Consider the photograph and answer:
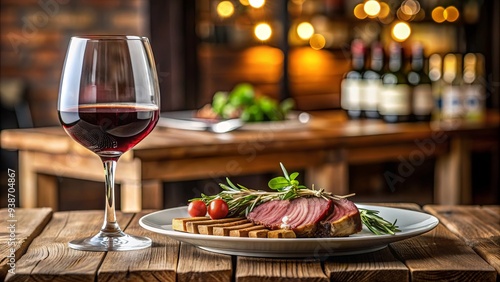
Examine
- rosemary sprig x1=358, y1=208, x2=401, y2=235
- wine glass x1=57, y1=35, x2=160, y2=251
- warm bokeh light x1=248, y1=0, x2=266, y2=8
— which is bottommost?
rosemary sprig x1=358, y1=208, x2=401, y2=235

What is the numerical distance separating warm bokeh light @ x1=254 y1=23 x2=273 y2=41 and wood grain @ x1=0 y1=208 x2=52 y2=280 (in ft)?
11.8

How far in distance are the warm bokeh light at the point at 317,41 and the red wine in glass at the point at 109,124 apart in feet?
13.4

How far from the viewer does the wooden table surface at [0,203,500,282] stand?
97cm

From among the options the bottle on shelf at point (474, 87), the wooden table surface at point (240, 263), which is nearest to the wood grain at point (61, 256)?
the wooden table surface at point (240, 263)

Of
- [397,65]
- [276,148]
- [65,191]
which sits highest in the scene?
[397,65]

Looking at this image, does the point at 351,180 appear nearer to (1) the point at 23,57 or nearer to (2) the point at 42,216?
(1) the point at 23,57

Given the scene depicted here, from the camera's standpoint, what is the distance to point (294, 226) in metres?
1.02

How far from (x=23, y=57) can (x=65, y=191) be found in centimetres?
80

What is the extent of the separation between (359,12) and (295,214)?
4.21 m

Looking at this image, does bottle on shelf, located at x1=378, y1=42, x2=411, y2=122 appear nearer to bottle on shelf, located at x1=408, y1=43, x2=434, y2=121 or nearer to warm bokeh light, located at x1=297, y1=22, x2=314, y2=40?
bottle on shelf, located at x1=408, y1=43, x2=434, y2=121

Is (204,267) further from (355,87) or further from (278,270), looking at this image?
(355,87)

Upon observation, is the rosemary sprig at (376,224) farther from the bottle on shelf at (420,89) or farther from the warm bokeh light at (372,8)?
the warm bokeh light at (372,8)

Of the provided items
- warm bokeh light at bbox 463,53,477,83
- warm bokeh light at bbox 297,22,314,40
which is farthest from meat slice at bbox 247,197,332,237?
warm bokeh light at bbox 297,22,314,40

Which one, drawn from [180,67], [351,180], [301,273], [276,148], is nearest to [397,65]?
[276,148]
